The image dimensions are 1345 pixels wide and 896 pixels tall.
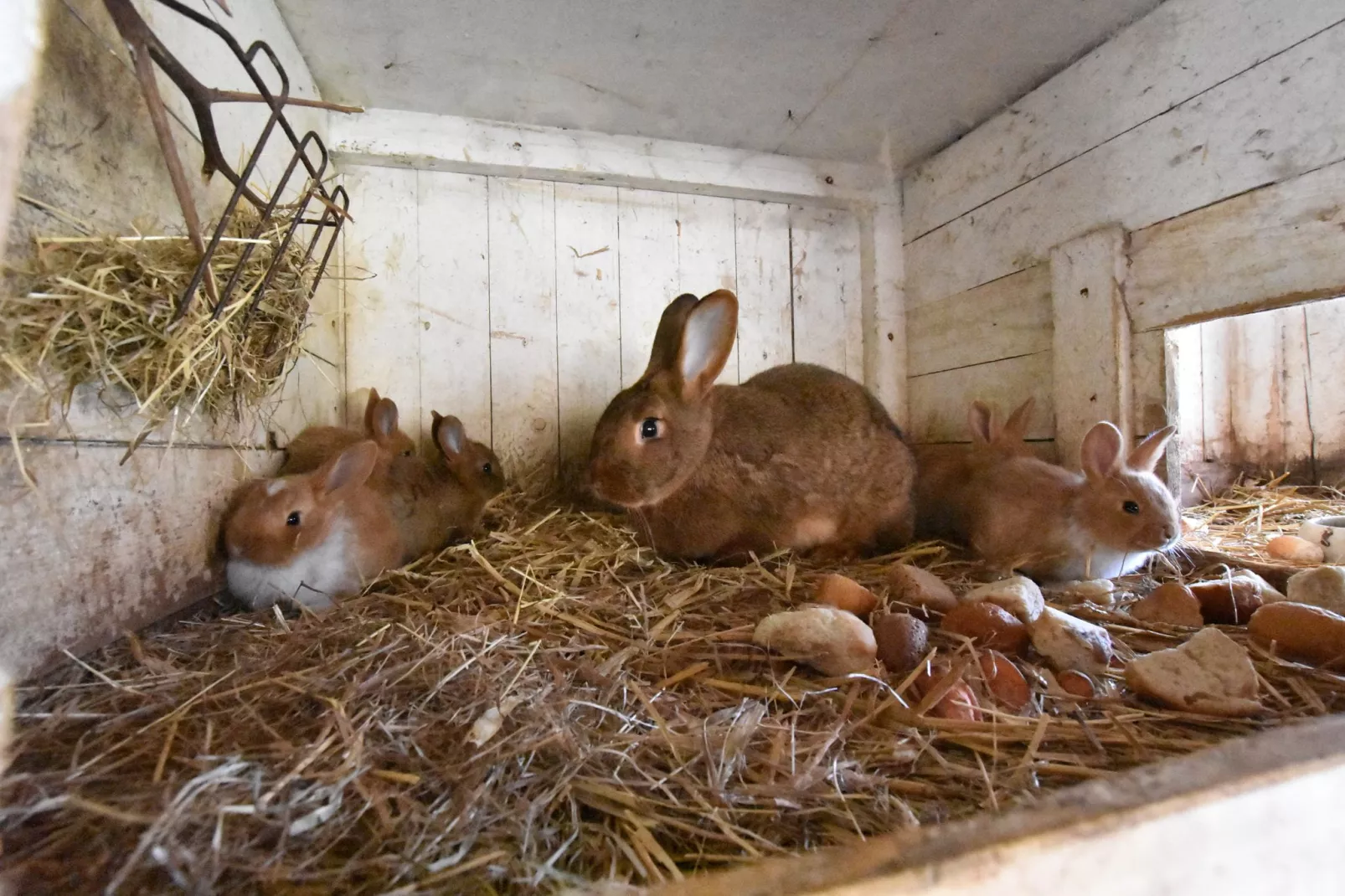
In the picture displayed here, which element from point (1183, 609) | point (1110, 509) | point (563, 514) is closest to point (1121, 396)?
point (1110, 509)

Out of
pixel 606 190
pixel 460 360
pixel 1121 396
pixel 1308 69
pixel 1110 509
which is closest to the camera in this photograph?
pixel 1308 69

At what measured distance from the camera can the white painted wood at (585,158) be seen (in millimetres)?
2775

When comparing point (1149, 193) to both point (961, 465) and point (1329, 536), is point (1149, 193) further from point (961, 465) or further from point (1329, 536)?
point (1329, 536)

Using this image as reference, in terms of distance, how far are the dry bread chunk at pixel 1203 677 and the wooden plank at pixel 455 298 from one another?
8.66ft

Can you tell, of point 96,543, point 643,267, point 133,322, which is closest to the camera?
point 133,322

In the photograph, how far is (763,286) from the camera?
340 cm

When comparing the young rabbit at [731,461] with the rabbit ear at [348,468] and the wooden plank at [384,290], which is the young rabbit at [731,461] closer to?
the rabbit ear at [348,468]

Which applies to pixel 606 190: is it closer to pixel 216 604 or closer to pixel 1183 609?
pixel 216 604

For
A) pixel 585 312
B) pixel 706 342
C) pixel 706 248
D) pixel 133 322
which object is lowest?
pixel 133 322

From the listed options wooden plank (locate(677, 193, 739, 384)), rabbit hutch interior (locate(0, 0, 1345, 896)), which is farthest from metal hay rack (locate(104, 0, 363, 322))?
wooden plank (locate(677, 193, 739, 384))

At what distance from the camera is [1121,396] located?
238 cm

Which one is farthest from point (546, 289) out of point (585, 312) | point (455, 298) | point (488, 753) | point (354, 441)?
point (488, 753)

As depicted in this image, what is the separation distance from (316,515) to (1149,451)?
2726mm

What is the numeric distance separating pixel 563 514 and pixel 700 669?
1468 mm
